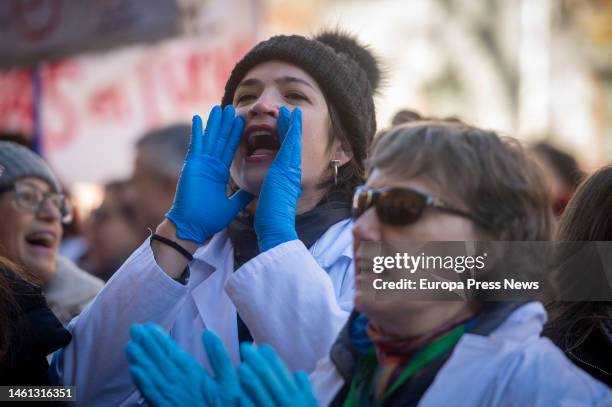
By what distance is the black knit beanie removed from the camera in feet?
7.79

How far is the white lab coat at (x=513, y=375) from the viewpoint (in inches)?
57.1

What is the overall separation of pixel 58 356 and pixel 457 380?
1.13 meters

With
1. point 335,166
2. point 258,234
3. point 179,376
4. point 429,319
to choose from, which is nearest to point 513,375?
point 429,319

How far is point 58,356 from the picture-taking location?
224 cm

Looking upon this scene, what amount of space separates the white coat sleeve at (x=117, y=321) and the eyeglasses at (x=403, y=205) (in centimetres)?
65

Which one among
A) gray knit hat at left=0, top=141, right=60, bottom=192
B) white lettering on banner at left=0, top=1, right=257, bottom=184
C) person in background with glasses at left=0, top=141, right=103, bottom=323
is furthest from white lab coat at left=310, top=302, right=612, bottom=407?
white lettering on banner at left=0, top=1, right=257, bottom=184

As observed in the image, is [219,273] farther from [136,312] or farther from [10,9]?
[10,9]

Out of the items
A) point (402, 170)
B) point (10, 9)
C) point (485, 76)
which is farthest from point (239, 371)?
point (485, 76)

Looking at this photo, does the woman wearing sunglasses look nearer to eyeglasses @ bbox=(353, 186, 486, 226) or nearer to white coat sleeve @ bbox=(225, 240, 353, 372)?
white coat sleeve @ bbox=(225, 240, 353, 372)

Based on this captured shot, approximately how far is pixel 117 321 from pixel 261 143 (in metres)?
0.58

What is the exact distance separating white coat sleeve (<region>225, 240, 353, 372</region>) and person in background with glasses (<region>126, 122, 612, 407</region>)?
286mm

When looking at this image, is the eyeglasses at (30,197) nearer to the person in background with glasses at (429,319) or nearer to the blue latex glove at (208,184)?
the blue latex glove at (208,184)

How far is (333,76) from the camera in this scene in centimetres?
240

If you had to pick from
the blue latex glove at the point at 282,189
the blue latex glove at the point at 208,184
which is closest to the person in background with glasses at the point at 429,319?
the blue latex glove at the point at 282,189
